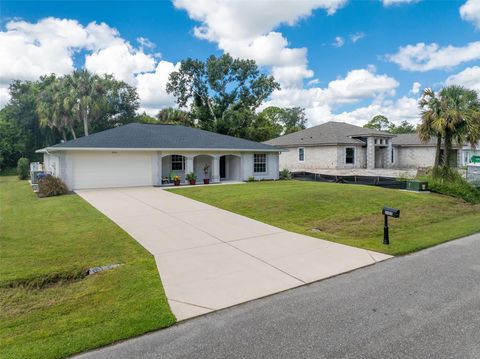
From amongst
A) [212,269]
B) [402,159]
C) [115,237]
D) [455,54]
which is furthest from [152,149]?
[402,159]

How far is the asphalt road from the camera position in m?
3.41

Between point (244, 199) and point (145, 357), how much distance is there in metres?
10.5

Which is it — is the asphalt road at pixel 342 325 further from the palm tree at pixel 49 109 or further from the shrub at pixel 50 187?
the palm tree at pixel 49 109

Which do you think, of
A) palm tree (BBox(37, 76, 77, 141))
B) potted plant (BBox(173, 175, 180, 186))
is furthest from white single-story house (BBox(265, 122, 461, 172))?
palm tree (BBox(37, 76, 77, 141))

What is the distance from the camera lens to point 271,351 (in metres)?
3.40

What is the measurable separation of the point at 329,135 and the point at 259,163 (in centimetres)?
1268

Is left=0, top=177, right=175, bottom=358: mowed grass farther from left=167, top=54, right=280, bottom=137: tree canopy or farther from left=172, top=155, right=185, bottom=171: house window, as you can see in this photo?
left=167, top=54, right=280, bottom=137: tree canopy

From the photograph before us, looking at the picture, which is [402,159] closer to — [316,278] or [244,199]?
[244,199]

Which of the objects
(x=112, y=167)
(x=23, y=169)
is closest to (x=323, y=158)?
(x=112, y=167)

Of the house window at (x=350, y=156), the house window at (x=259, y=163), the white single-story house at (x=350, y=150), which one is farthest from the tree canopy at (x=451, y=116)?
the house window at (x=350, y=156)

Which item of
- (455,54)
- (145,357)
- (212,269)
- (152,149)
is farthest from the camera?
(455,54)

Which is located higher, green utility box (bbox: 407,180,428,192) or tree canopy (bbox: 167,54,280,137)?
tree canopy (bbox: 167,54,280,137)

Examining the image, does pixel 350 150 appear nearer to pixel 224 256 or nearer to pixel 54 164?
pixel 54 164

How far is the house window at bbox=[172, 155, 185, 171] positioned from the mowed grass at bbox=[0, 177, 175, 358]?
41.5ft
